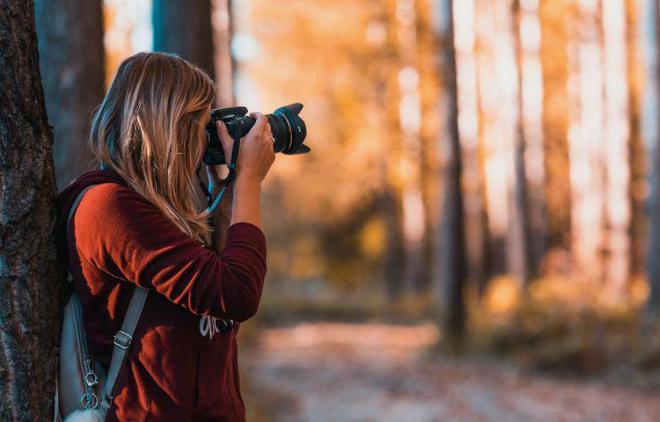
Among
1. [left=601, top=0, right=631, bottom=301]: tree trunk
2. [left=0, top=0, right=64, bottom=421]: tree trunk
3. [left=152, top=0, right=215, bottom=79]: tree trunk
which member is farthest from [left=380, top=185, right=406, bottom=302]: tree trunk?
[left=0, top=0, right=64, bottom=421]: tree trunk

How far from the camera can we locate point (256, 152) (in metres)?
2.57

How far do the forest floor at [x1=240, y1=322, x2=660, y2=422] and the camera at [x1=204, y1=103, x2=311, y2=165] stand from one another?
6.12m

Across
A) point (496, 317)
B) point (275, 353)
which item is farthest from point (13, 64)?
point (275, 353)

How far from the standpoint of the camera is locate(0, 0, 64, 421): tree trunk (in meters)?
2.46

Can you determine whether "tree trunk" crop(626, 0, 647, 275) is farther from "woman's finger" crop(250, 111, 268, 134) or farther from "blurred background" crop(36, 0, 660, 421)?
"woman's finger" crop(250, 111, 268, 134)

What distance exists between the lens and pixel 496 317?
48.6 feet

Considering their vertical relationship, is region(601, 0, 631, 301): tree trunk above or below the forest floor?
above

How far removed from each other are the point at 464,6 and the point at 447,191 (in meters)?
7.01

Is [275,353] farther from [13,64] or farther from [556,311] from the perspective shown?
[13,64]

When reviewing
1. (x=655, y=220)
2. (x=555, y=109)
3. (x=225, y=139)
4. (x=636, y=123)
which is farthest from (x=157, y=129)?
(x=636, y=123)

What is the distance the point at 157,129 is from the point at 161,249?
34 cm

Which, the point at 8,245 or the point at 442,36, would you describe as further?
the point at 442,36

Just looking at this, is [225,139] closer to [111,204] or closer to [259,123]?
[259,123]

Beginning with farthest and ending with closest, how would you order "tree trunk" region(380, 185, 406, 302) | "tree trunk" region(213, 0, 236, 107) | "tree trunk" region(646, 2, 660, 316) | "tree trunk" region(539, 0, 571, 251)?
1. "tree trunk" region(380, 185, 406, 302)
2. "tree trunk" region(539, 0, 571, 251)
3. "tree trunk" region(213, 0, 236, 107)
4. "tree trunk" region(646, 2, 660, 316)
